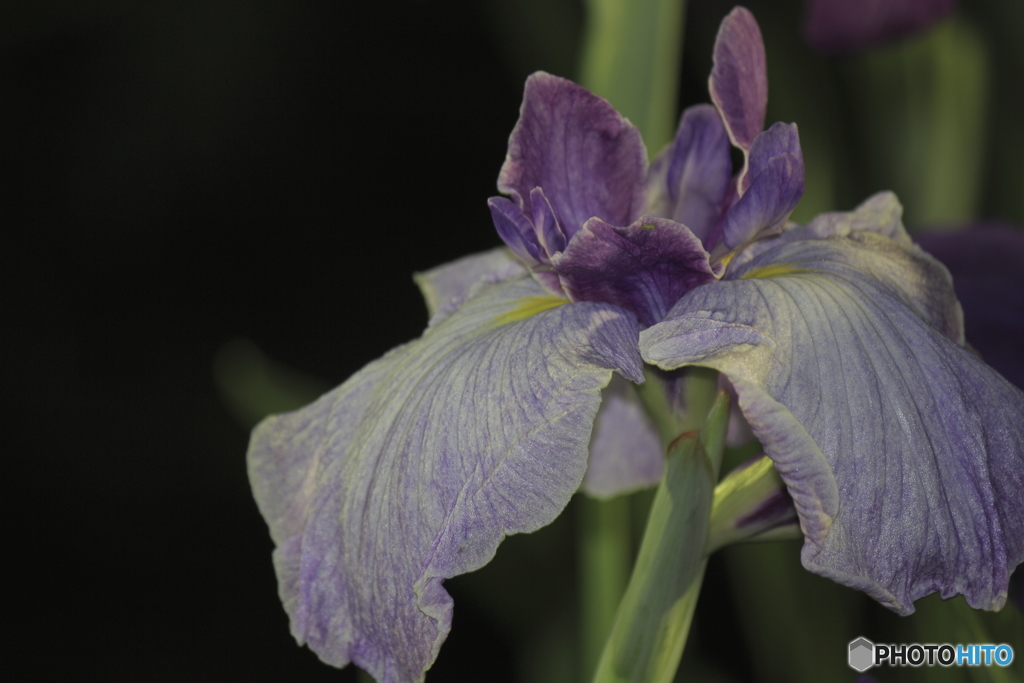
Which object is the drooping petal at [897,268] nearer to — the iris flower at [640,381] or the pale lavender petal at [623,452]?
the iris flower at [640,381]

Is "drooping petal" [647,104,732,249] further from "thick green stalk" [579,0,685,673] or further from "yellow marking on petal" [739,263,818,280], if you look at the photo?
"thick green stalk" [579,0,685,673]

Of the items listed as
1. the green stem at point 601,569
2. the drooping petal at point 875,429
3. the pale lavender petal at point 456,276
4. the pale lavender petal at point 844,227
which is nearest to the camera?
the drooping petal at point 875,429

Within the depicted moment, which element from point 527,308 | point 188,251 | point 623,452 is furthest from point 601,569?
point 188,251

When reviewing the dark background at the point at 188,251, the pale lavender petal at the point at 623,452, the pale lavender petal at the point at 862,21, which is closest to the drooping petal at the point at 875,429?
the pale lavender petal at the point at 623,452

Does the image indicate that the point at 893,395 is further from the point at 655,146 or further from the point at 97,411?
the point at 97,411

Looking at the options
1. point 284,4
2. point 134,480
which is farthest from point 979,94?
point 134,480

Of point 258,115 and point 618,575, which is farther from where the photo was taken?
point 258,115
